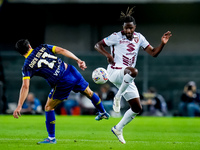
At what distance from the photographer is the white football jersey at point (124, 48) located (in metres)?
9.41

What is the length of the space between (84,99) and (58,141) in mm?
11208

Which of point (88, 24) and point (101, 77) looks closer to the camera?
point (101, 77)

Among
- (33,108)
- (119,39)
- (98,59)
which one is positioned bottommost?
(33,108)

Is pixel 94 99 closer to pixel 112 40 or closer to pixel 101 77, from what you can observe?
pixel 101 77

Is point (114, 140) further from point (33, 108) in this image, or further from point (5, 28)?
A: point (5, 28)

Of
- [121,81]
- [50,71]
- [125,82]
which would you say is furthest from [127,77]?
[50,71]

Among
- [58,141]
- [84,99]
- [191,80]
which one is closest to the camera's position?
[58,141]

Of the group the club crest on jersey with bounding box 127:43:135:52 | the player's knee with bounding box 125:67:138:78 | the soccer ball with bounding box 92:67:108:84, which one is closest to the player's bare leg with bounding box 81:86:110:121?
the soccer ball with bounding box 92:67:108:84

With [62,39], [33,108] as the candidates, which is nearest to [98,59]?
[33,108]

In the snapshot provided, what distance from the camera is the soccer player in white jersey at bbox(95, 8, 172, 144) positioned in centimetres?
923

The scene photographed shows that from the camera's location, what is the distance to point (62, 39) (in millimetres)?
28422

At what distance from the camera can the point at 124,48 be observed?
945 cm

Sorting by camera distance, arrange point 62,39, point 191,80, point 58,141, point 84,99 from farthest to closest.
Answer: point 62,39 < point 191,80 < point 84,99 < point 58,141

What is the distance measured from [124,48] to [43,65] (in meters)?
1.84
